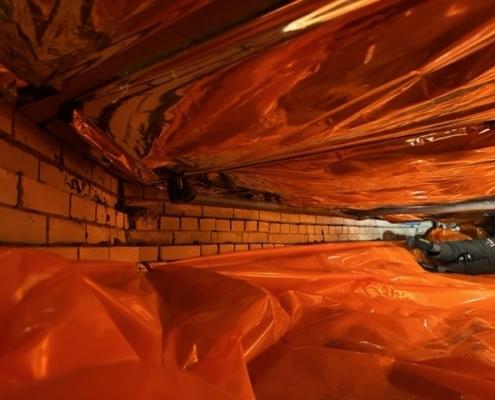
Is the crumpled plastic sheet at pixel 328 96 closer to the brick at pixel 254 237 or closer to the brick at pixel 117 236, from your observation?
the brick at pixel 117 236

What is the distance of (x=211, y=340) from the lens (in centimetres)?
61

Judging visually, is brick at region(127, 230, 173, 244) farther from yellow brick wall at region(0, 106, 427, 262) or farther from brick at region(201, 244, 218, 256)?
brick at region(201, 244, 218, 256)

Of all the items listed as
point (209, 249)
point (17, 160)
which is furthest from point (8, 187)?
point (209, 249)

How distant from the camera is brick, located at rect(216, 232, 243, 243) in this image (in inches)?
74.9

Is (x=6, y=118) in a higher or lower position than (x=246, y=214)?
higher

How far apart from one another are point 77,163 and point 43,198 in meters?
0.22

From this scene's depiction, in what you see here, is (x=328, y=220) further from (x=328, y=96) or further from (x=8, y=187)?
(x=8, y=187)

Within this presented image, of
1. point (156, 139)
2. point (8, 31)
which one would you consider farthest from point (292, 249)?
point (8, 31)

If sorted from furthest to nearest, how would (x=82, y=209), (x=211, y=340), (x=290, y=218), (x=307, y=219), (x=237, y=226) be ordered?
(x=307, y=219) → (x=290, y=218) → (x=237, y=226) → (x=82, y=209) → (x=211, y=340)

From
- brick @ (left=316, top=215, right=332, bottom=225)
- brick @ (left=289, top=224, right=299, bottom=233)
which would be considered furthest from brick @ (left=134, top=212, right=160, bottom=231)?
brick @ (left=316, top=215, right=332, bottom=225)

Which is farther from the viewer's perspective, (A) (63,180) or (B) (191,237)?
(B) (191,237)

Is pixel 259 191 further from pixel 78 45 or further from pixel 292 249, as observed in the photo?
pixel 78 45

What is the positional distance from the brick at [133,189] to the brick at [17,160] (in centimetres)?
58

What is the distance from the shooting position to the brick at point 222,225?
190 cm
